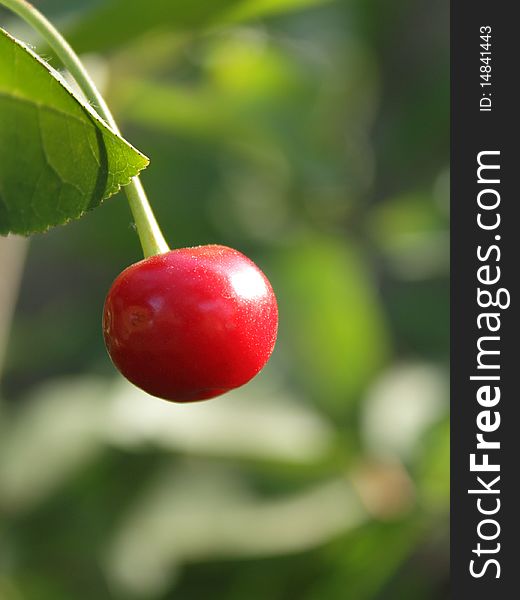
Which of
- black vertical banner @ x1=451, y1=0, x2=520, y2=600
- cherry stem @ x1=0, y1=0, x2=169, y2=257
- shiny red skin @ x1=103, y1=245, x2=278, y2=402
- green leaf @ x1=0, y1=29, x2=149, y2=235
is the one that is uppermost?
black vertical banner @ x1=451, y1=0, x2=520, y2=600

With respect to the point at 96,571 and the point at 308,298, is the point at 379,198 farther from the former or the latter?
the point at 96,571

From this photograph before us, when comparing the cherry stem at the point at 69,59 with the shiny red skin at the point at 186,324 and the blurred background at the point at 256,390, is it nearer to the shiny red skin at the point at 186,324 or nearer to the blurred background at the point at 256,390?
the shiny red skin at the point at 186,324

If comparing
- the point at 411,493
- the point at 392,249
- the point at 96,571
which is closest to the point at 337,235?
the point at 392,249

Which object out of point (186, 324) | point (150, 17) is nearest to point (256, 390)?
point (150, 17)

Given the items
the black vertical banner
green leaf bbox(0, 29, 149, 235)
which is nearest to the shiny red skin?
green leaf bbox(0, 29, 149, 235)

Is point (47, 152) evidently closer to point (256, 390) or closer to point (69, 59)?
point (69, 59)

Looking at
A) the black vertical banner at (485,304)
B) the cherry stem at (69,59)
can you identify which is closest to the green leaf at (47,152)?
the cherry stem at (69,59)

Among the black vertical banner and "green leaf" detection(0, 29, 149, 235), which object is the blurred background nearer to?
the black vertical banner
